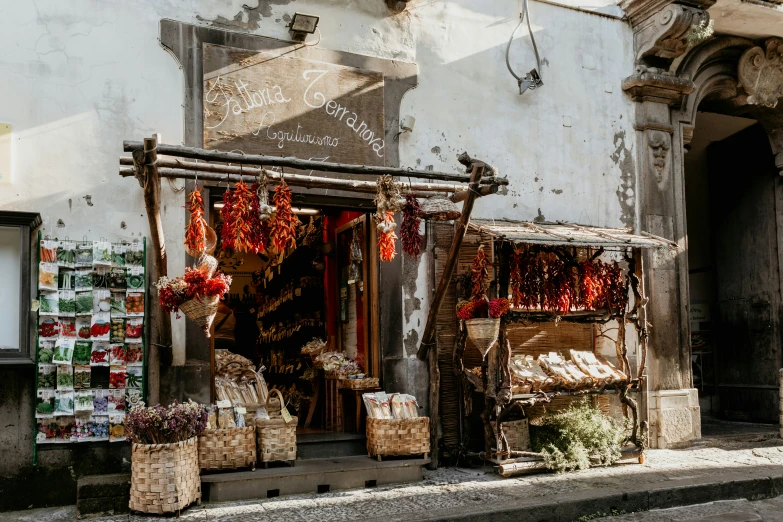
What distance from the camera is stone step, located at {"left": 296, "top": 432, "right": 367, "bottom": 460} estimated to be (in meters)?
7.78

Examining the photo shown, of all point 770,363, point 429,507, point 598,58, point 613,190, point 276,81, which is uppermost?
point 598,58

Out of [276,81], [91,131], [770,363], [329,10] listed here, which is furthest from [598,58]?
[91,131]

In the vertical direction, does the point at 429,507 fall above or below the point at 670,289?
below

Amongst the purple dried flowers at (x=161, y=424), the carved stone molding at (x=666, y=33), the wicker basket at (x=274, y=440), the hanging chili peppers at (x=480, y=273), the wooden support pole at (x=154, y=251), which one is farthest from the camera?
the carved stone molding at (x=666, y=33)

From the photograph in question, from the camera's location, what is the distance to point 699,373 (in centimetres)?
1340

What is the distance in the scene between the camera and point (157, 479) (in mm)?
6039

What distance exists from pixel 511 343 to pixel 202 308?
4.24 metres

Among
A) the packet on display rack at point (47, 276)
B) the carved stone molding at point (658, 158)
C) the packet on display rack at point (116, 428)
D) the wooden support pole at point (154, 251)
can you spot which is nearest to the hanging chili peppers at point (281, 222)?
the wooden support pole at point (154, 251)

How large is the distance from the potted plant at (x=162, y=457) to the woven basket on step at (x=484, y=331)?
3.01 m

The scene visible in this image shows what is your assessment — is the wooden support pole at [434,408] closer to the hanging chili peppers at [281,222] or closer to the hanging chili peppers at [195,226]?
the hanging chili peppers at [281,222]

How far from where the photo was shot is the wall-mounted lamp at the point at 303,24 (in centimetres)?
773

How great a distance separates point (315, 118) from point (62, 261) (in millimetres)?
3067

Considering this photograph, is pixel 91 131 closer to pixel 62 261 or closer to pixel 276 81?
pixel 62 261

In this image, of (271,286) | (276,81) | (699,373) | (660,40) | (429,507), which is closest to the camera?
(429,507)
